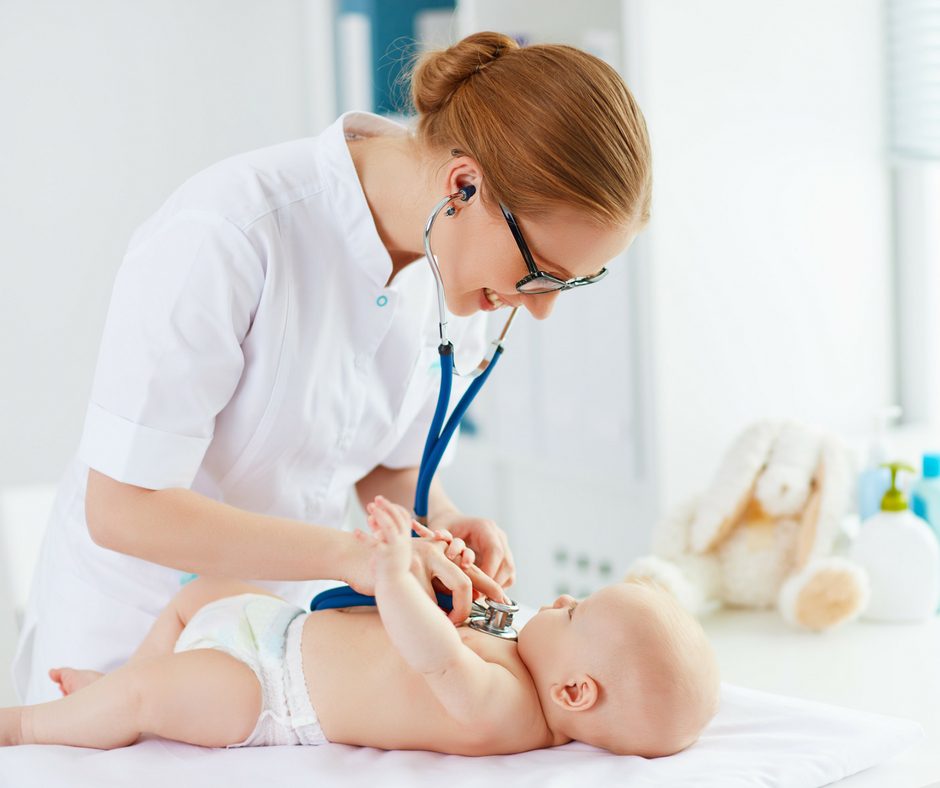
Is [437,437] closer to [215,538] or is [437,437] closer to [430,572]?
[430,572]

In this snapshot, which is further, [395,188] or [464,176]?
[395,188]

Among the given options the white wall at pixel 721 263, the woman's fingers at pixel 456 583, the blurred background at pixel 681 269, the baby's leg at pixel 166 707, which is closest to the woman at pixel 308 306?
the woman's fingers at pixel 456 583

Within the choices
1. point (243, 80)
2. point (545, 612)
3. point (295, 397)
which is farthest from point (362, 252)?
point (243, 80)

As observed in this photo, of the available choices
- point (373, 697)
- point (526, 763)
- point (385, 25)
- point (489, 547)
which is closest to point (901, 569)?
point (489, 547)

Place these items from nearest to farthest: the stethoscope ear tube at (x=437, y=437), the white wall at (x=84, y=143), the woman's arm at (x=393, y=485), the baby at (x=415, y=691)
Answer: the baby at (x=415, y=691) → the stethoscope ear tube at (x=437, y=437) → the woman's arm at (x=393, y=485) → the white wall at (x=84, y=143)

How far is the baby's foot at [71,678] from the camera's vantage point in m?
1.35

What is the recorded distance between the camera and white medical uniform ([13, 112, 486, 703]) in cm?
117

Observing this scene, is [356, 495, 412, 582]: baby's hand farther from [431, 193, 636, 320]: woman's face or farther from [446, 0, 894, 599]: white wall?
[446, 0, 894, 599]: white wall

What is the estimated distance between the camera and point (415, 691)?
3.79 ft

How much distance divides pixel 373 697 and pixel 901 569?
89 cm

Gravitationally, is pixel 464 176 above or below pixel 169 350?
above

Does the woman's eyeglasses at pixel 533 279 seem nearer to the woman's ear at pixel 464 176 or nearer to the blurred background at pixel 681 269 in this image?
the woman's ear at pixel 464 176

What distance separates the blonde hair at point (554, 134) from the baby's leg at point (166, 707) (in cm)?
59

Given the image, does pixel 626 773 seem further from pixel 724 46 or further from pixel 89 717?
pixel 724 46
